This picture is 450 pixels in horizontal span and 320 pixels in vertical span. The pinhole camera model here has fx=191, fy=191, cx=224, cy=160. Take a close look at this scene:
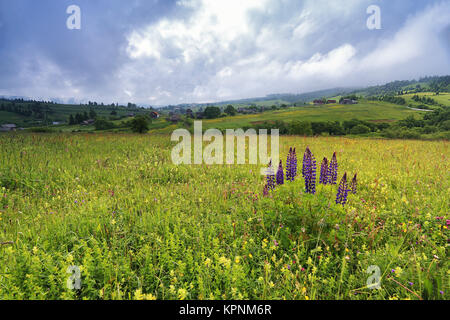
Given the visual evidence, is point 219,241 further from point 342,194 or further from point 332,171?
point 332,171

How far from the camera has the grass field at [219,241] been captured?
2.13 m

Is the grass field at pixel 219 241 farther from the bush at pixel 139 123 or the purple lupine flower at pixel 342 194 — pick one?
the bush at pixel 139 123

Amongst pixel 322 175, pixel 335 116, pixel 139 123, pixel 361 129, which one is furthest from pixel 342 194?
pixel 335 116

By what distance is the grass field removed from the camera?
2135mm

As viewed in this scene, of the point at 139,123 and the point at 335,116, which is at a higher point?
the point at 335,116

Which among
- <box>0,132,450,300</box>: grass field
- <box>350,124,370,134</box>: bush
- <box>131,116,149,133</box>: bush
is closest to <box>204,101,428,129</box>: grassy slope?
<box>350,124,370,134</box>: bush

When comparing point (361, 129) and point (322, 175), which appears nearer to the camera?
point (322, 175)

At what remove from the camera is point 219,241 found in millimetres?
3064

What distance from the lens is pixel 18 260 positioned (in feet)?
7.60

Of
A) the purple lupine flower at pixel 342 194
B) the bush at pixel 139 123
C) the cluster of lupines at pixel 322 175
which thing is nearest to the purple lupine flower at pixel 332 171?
the cluster of lupines at pixel 322 175

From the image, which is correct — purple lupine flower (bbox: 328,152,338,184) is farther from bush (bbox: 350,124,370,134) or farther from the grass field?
bush (bbox: 350,124,370,134)
